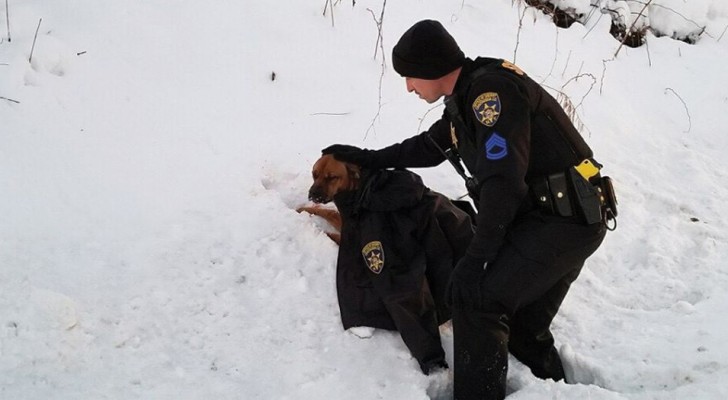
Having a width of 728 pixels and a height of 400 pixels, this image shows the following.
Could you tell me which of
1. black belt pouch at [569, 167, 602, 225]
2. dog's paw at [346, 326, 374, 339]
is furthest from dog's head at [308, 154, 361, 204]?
black belt pouch at [569, 167, 602, 225]

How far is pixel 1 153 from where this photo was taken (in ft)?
11.1

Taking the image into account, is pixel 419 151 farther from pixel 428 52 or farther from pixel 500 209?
pixel 500 209

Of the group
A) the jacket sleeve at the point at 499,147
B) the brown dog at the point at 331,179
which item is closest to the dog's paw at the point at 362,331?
the brown dog at the point at 331,179

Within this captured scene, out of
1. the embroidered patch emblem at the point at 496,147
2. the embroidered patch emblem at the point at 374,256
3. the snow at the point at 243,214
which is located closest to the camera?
the embroidered patch emblem at the point at 496,147

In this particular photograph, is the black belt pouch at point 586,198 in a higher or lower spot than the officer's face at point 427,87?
lower

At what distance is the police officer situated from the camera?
94.2 inches

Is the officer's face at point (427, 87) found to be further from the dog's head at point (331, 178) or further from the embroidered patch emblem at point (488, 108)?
the dog's head at point (331, 178)

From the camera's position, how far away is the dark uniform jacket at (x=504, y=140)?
2.31 meters

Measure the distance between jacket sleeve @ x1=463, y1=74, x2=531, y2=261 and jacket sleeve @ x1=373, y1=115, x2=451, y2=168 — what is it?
2.15 ft

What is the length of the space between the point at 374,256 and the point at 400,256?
15 centimetres

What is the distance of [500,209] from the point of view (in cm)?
234

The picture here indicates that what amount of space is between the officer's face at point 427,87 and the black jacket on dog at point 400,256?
29.4 inches

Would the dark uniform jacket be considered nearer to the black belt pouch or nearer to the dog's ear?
the black belt pouch

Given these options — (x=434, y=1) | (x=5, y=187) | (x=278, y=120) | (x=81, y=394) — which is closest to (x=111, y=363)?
(x=81, y=394)
